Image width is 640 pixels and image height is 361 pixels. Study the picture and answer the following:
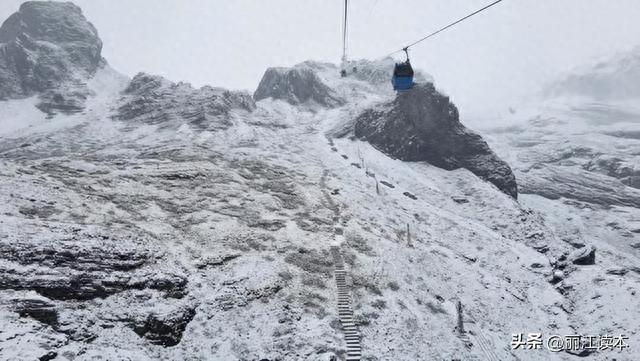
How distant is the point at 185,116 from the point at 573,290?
62.2m

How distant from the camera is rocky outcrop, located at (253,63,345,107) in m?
106

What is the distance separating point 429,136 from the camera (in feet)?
241

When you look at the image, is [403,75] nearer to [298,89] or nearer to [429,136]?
[429,136]

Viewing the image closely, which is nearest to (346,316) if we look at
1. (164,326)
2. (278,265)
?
(278,265)

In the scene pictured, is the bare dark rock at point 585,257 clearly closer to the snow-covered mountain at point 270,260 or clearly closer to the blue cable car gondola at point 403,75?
the snow-covered mountain at point 270,260

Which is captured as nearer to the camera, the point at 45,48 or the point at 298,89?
the point at 45,48

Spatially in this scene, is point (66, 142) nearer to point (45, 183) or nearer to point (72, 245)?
point (45, 183)

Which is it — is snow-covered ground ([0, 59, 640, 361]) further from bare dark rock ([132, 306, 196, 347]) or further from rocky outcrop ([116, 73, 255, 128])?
rocky outcrop ([116, 73, 255, 128])

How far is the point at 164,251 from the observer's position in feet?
67.3

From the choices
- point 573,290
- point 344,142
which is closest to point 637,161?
point 344,142

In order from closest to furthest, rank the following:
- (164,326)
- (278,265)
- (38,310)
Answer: (38,310) → (164,326) → (278,265)

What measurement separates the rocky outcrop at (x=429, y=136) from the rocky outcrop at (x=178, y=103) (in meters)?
26.7

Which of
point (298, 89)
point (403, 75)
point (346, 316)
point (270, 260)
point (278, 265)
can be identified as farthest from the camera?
point (298, 89)

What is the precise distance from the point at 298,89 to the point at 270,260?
300 ft
